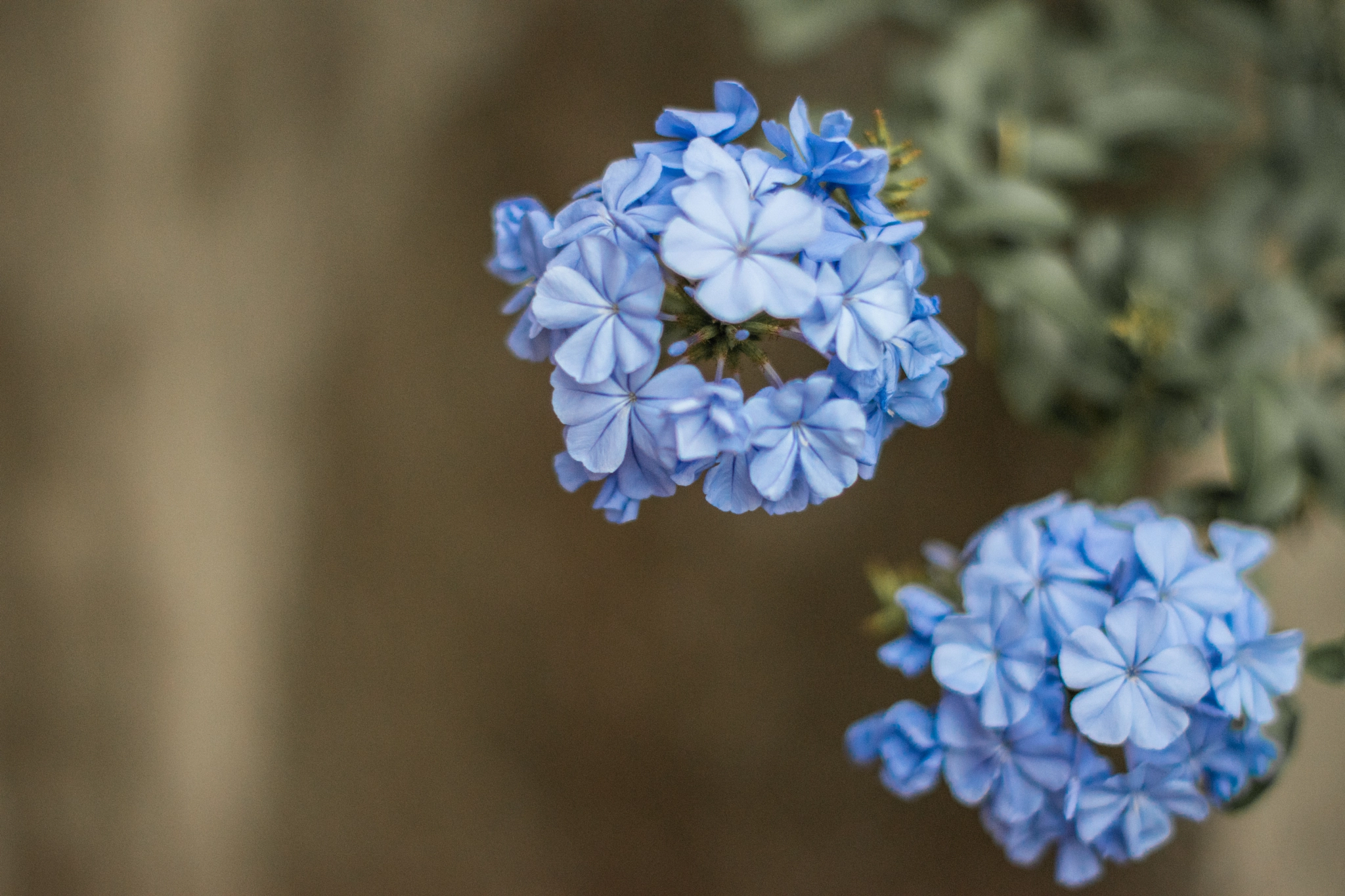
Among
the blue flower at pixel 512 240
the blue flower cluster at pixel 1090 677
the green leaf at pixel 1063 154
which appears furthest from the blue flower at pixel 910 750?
the green leaf at pixel 1063 154

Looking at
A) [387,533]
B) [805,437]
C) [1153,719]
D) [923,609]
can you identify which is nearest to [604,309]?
[805,437]

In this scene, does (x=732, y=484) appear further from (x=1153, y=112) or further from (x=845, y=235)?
(x=1153, y=112)

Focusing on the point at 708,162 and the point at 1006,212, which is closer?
the point at 708,162

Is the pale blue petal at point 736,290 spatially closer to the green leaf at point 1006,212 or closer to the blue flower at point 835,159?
the blue flower at point 835,159

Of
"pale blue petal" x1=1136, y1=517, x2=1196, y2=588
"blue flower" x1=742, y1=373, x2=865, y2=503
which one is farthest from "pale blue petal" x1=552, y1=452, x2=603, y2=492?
"pale blue petal" x1=1136, y1=517, x2=1196, y2=588

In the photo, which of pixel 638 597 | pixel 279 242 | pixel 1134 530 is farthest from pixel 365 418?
pixel 1134 530

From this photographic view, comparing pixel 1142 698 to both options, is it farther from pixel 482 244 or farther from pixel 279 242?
pixel 279 242
